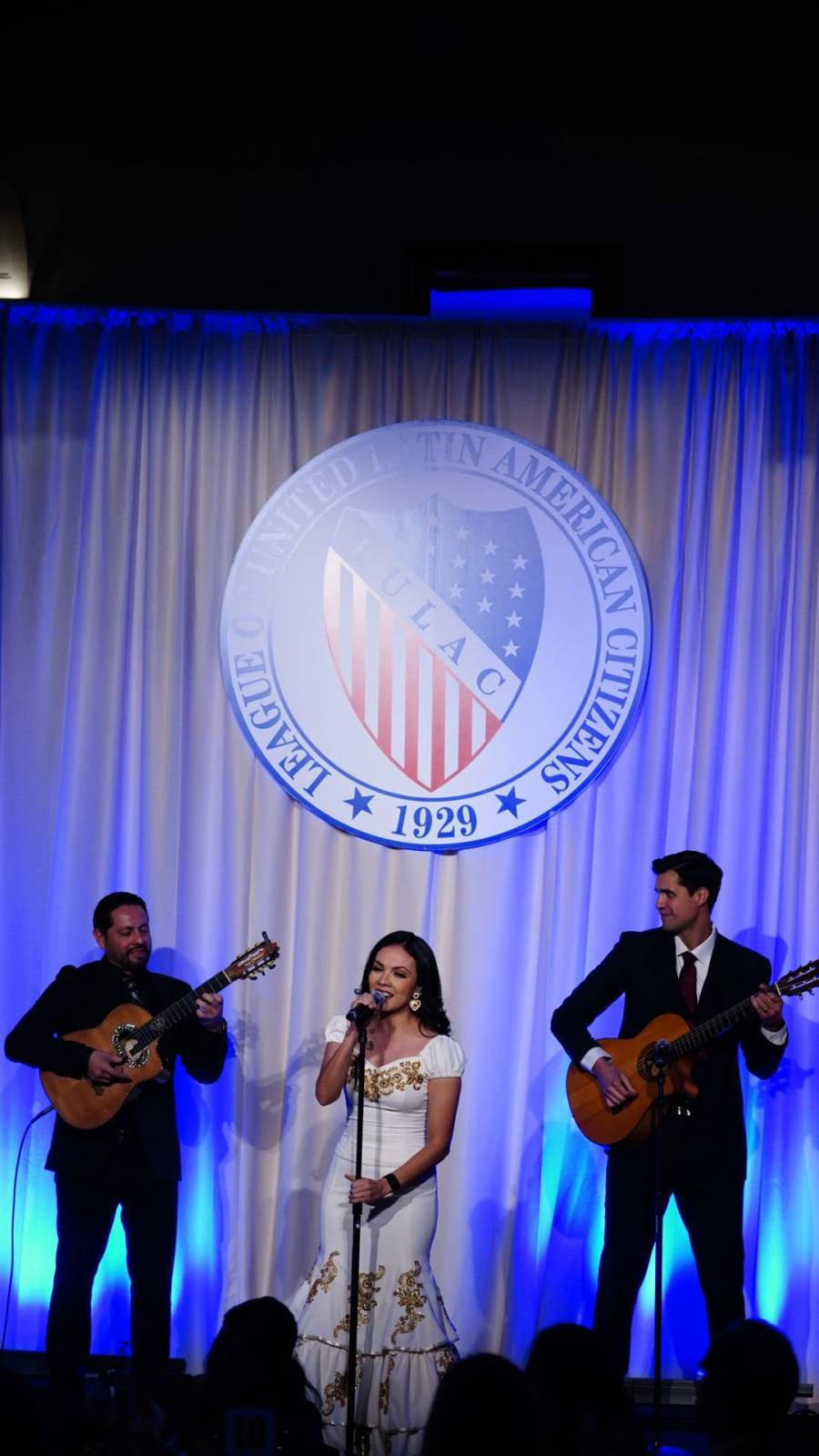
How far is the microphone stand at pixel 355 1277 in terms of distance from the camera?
5.09 m

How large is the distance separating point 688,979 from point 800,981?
47 centimetres

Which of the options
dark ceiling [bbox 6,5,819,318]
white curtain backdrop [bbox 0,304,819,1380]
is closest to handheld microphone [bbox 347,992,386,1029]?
white curtain backdrop [bbox 0,304,819,1380]

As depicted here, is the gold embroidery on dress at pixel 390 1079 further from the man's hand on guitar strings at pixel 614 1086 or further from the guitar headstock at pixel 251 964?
the man's hand on guitar strings at pixel 614 1086

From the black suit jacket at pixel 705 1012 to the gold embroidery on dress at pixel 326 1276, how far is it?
1134 mm

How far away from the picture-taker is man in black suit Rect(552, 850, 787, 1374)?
586 cm

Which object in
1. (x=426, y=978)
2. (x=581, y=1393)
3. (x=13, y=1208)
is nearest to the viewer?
(x=581, y=1393)

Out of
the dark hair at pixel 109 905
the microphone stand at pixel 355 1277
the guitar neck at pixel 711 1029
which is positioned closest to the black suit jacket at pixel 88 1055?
the dark hair at pixel 109 905

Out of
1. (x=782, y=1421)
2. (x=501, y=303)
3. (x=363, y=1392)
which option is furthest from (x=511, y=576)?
(x=782, y=1421)

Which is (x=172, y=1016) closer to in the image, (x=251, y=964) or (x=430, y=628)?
(x=251, y=964)

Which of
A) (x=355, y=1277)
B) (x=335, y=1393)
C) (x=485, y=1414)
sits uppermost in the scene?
(x=485, y=1414)

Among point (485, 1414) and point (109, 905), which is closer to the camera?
point (485, 1414)

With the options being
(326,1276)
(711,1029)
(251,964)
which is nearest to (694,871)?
(711,1029)

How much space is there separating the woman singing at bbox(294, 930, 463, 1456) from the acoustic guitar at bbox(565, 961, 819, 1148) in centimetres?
58

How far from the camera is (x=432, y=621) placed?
6.99 meters
